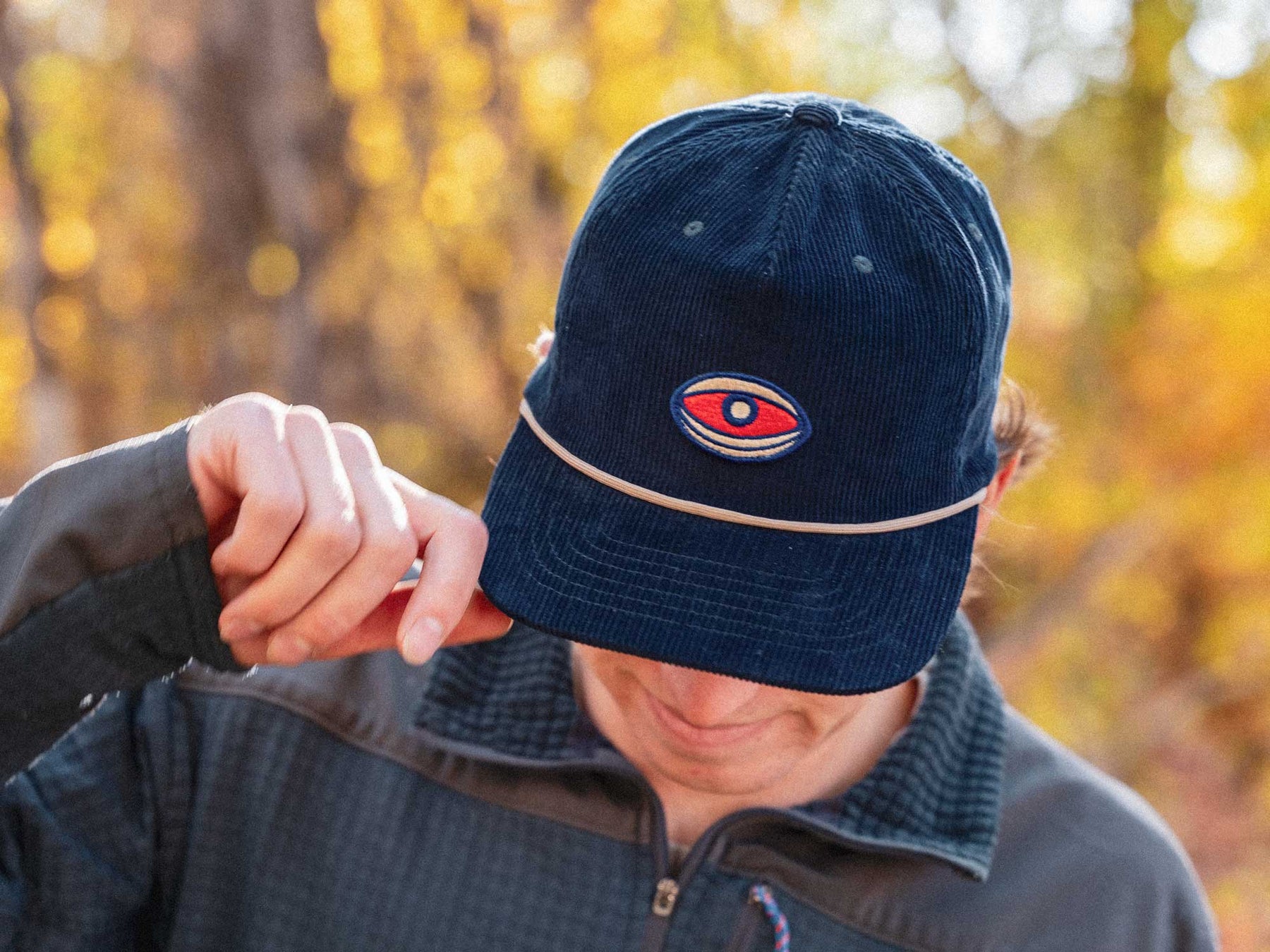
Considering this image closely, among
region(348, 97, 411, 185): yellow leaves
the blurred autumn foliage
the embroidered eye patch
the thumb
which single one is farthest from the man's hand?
region(348, 97, 411, 185): yellow leaves

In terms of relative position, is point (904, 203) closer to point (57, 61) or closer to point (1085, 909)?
point (1085, 909)

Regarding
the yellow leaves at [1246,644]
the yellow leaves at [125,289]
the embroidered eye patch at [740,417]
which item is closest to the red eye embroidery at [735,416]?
the embroidered eye patch at [740,417]

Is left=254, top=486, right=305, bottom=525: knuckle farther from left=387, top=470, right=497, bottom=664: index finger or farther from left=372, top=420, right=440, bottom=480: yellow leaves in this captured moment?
left=372, top=420, right=440, bottom=480: yellow leaves

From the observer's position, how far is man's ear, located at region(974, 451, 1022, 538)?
1.48m

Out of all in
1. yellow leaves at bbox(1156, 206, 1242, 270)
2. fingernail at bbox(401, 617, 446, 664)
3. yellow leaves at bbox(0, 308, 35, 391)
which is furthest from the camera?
yellow leaves at bbox(0, 308, 35, 391)

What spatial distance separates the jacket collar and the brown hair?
0.13 meters

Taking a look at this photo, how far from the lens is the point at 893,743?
164 cm

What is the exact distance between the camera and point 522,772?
161 cm

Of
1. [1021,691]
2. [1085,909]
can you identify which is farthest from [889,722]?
[1021,691]

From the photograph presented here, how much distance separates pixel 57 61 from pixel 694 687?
866 cm

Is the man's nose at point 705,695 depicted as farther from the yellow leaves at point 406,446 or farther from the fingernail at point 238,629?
the yellow leaves at point 406,446

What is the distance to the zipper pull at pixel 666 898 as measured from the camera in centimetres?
151

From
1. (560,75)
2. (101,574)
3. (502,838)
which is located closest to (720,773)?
(502,838)

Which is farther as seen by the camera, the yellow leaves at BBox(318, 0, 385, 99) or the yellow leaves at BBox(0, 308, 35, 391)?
the yellow leaves at BBox(0, 308, 35, 391)
